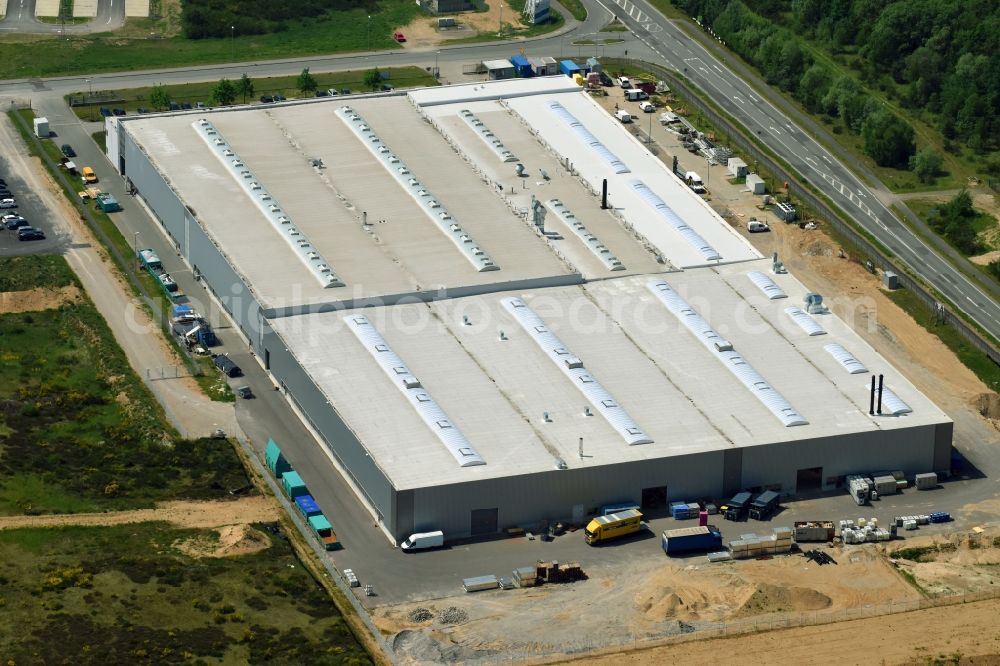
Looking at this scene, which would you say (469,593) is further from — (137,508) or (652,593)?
(137,508)

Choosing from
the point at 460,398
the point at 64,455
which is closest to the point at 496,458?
the point at 460,398

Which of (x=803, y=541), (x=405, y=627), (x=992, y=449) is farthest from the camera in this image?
(x=992, y=449)

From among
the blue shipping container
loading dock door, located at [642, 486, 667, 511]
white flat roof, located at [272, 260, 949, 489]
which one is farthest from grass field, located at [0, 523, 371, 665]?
loading dock door, located at [642, 486, 667, 511]

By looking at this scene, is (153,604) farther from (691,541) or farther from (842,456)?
(842,456)

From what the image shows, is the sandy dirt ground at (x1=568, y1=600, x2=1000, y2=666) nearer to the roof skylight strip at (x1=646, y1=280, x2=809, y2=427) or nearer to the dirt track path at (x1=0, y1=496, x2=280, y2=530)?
the roof skylight strip at (x1=646, y1=280, x2=809, y2=427)

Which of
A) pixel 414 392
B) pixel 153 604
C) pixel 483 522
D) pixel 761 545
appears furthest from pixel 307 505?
pixel 761 545

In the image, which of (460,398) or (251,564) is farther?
(460,398)

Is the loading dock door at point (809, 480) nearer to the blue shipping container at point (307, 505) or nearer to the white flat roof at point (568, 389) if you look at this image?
the white flat roof at point (568, 389)

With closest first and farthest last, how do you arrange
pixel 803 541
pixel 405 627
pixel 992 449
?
pixel 405 627 < pixel 803 541 < pixel 992 449
